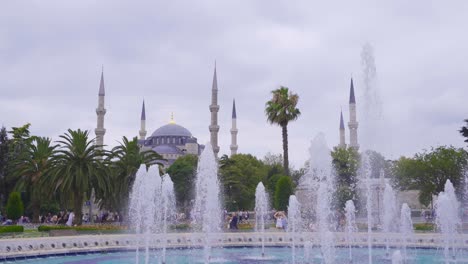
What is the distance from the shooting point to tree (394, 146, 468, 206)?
34719 mm

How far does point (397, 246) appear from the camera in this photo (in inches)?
723

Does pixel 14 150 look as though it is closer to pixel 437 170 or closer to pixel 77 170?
pixel 77 170

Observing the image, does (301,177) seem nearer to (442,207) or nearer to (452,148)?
(452,148)

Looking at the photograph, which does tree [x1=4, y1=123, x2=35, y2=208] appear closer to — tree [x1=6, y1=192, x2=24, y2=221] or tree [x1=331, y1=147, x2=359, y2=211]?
tree [x1=6, y1=192, x2=24, y2=221]

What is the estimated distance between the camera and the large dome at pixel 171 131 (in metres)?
88.1

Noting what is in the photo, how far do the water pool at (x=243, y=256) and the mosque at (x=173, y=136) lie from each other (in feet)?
130

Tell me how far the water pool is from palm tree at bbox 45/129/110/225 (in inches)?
297

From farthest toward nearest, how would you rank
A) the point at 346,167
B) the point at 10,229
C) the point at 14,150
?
the point at 346,167 < the point at 14,150 < the point at 10,229

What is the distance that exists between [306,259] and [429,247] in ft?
18.1

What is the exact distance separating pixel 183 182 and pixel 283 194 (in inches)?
702

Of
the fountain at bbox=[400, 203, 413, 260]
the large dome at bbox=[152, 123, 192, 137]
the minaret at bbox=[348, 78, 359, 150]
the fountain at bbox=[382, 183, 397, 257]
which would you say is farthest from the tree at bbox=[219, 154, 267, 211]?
the large dome at bbox=[152, 123, 192, 137]

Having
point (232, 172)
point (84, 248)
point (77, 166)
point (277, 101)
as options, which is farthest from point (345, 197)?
point (84, 248)

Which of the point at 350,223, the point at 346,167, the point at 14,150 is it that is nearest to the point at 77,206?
the point at 14,150

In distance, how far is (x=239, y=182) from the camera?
1614 inches
